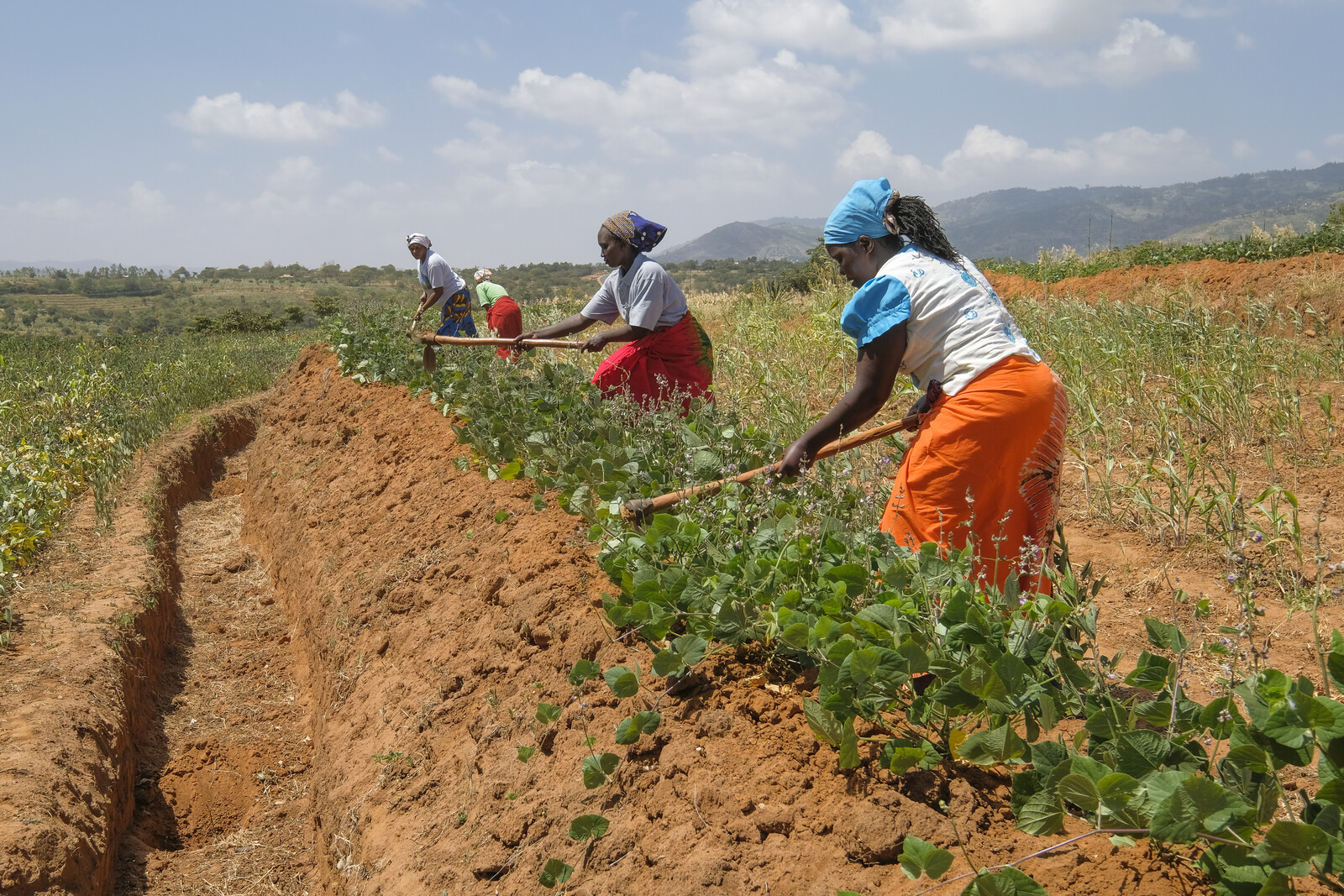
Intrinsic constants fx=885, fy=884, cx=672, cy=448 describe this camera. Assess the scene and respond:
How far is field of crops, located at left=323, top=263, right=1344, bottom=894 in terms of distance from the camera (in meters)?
1.30

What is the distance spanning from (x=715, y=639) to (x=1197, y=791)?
126 cm

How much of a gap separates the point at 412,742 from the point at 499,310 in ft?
21.2

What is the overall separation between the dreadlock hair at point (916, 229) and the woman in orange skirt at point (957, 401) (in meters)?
0.03

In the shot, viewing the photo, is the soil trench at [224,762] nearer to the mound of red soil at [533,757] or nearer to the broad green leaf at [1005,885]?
the mound of red soil at [533,757]

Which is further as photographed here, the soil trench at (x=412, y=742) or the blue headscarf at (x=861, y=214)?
the blue headscarf at (x=861, y=214)

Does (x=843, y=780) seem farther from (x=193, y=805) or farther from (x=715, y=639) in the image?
(x=193, y=805)

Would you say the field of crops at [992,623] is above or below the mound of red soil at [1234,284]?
→ below

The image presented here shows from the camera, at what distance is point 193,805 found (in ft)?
12.9

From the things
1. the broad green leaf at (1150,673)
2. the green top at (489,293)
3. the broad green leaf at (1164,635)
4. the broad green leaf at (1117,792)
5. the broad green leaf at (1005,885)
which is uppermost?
the green top at (489,293)

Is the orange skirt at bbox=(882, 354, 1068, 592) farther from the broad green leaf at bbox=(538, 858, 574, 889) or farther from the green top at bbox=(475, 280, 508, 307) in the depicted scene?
the green top at bbox=(475, 280, 508, 307)

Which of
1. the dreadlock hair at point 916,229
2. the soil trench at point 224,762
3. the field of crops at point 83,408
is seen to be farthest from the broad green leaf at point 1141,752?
the field of crops at point 83,408

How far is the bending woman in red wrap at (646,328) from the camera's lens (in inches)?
193

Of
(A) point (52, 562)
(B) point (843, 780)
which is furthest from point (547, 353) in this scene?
(B) point (843, 780)

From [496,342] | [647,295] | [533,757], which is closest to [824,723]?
[533,757]
